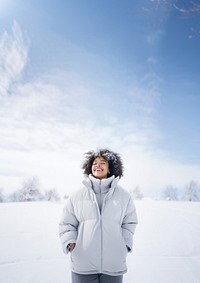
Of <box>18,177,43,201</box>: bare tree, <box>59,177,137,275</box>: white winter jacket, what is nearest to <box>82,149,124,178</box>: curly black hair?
<box>59,177,137,275</box>: white winter jacket

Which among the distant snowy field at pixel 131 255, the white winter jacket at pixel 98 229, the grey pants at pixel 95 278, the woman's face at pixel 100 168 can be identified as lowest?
the distant snowy field at pixel 131 255

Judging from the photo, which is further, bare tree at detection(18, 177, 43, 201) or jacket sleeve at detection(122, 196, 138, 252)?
bare tree at detection(18, 177, 43, 201)

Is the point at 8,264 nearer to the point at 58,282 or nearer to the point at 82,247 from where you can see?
the point at 58,282

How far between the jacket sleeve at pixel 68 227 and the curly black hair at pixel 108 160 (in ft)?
1.77

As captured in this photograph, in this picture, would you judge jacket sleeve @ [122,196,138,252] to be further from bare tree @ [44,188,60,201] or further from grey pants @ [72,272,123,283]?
bare tree @ [44,188,60,201]

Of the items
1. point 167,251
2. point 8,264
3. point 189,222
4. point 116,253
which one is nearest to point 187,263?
point 167,251

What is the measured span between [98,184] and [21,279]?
2119mm

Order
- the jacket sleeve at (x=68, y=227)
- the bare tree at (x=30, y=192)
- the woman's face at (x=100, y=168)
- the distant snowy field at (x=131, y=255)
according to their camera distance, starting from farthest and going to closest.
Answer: the bare tree at (x=30, y=192)
the distant snowy field at (x=131, y=255)
the woman's face at (x=100, y=168)
the jacket sleeve at (x=68, y=227)

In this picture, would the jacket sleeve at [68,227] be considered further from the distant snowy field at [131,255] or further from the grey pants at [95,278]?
the distant snowy field at [131,255]

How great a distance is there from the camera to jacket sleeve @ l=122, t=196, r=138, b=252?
2766 mm

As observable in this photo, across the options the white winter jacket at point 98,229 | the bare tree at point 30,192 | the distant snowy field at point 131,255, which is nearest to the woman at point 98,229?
the white winter jacket at point 98,229

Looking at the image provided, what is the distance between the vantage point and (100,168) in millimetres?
3074

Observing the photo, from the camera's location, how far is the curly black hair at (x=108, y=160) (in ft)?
10.5

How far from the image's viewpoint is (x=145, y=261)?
15.5 feet
